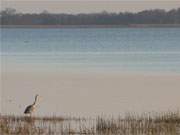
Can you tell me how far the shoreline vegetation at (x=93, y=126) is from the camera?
47.0 ft

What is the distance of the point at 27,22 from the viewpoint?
88.6 meters

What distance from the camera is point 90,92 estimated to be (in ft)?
76.0

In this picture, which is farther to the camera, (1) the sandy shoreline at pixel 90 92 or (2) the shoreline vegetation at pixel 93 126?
(1) the sandy shoreline at pixel 90 92

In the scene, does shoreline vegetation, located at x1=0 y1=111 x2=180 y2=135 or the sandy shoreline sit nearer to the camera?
shoreline vegetation, located at x1=0 y1=111 x2=180 y2=135

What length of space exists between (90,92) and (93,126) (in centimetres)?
775

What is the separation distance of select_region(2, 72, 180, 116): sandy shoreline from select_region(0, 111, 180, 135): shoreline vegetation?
191cm

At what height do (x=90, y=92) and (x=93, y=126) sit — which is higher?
(x=93, y=126)

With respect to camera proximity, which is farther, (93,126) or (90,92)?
(90,92)

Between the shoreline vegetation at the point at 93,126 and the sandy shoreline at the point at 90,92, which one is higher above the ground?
the shoreline vegetation at the point at 93,126

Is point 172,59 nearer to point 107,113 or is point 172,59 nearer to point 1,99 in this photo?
point 1,99

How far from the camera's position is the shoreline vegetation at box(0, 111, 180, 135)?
14.3 meters

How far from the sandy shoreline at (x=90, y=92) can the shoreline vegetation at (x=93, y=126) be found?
191 centimetres

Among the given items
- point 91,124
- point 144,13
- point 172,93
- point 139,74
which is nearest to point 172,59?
point 139,74

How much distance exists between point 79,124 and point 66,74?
13.7 m
